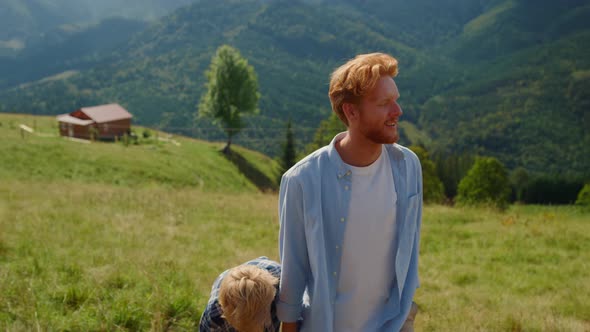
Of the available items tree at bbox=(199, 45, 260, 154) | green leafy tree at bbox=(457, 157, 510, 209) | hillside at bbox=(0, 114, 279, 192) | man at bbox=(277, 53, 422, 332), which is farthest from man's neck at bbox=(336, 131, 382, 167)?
green leafy tree at bbox=(457, 157, 510, 209)

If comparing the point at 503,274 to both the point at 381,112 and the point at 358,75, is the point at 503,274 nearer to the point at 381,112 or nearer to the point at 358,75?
the point at 381,112

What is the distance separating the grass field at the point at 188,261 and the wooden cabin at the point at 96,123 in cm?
3552

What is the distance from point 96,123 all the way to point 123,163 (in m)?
20.0

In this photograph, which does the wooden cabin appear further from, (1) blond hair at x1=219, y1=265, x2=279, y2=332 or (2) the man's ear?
(2) the man's ear

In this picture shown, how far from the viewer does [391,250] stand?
Result: 2947 mm

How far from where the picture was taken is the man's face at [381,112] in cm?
273

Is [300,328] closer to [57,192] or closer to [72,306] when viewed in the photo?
[72,306]

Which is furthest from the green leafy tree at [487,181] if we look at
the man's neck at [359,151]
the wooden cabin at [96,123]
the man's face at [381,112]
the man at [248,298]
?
the man at [248,298]

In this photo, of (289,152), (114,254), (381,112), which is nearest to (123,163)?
(114,254)

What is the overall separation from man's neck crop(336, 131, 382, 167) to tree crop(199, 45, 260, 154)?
5018 cm

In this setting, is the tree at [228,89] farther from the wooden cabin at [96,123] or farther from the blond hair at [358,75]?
the blond hair at [358,75]

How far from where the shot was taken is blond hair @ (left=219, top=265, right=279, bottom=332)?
2744 millimetres

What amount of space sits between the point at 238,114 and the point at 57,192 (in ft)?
130

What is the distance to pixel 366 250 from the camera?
2871 mm
